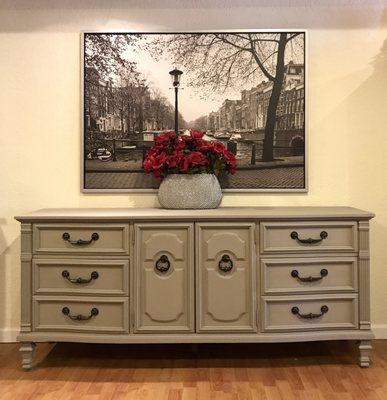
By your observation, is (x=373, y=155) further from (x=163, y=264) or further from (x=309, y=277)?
(x=163, y=264)

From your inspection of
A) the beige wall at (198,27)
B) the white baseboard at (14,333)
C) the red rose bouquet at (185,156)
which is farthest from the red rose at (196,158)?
the white baseboard at (14,333)

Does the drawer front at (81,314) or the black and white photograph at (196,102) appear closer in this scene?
the drawer front at (81,314)

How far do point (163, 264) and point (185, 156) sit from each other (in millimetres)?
585

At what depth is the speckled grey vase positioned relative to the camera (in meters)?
2.85

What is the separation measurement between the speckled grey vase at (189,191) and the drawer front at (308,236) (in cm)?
37

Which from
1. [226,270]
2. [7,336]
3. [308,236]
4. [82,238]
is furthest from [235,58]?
[7,336]

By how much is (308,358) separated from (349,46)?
5.87 feet

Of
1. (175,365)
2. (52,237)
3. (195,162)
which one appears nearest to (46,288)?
(52,237)

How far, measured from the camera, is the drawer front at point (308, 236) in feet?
8.75

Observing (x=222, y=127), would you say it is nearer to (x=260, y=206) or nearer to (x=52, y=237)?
(x=260, y=206)

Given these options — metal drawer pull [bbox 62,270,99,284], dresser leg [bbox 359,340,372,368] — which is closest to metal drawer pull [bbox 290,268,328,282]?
dresser leg [bbox 359,340,372,368]

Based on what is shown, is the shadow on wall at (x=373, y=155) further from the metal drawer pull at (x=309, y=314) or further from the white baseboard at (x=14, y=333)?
the metal drawer pull at (x=309, y=314)

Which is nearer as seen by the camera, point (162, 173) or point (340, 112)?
point (162, 173)

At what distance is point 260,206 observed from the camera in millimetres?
3139
